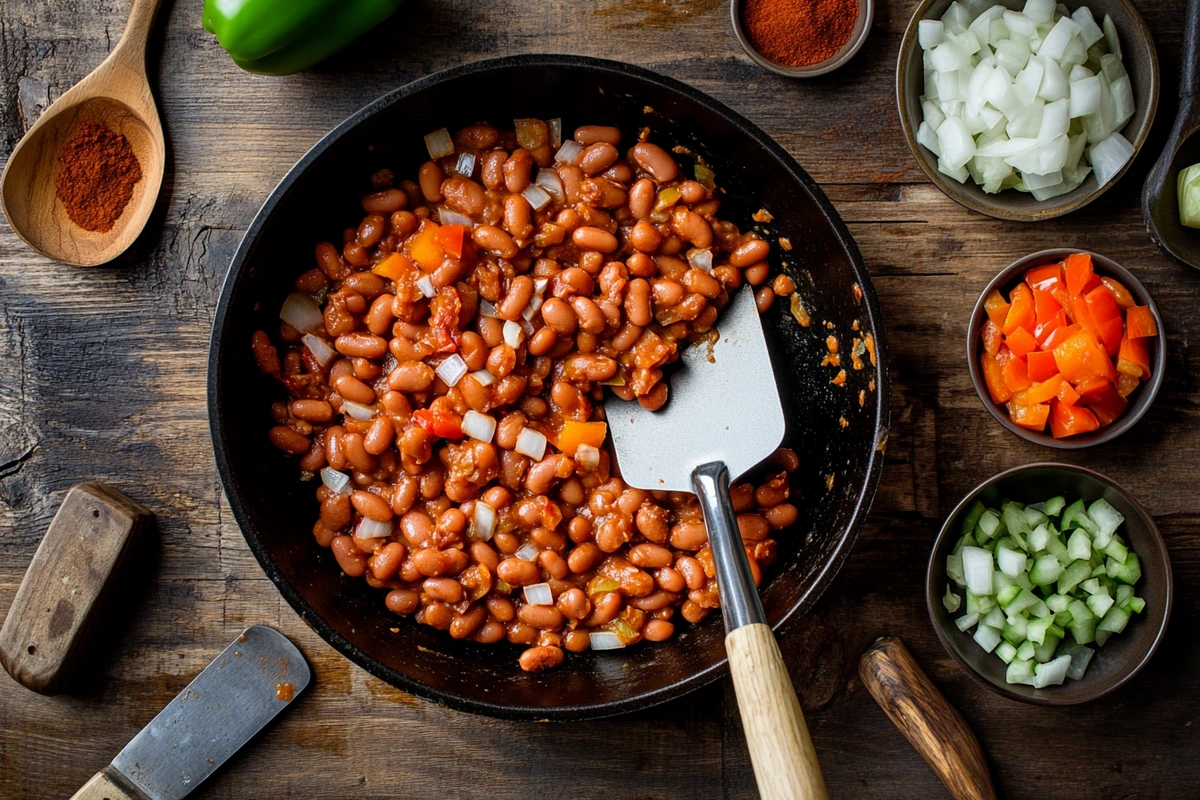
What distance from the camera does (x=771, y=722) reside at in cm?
171

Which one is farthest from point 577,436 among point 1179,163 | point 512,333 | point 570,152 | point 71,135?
point 1179,163

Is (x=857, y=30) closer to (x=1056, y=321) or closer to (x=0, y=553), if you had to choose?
(x=1056, y=321)

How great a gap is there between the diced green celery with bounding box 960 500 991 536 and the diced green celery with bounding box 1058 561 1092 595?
29 cm

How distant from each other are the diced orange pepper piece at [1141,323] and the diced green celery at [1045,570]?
2.18 feet

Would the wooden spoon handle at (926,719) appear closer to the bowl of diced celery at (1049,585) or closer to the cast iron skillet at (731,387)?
the bowl of diced celery at (1049,585)

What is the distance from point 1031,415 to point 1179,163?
0.83m

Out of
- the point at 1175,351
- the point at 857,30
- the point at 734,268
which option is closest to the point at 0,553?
the point at 734,268

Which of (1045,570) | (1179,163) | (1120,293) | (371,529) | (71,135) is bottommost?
(1045,570)

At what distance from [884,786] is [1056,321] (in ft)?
4.80

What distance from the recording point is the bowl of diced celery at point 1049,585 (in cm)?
245

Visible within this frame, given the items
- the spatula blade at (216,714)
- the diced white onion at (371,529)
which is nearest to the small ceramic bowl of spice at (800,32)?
the diced white onion at (371,529)

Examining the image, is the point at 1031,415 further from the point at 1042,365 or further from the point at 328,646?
the point at 328,646

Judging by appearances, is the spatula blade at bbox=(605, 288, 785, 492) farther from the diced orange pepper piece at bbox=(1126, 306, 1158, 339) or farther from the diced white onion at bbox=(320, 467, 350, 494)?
the diced orange pepper piece at bbox=(1126, 306, 1158, 339)

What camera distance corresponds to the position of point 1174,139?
8.02ft
